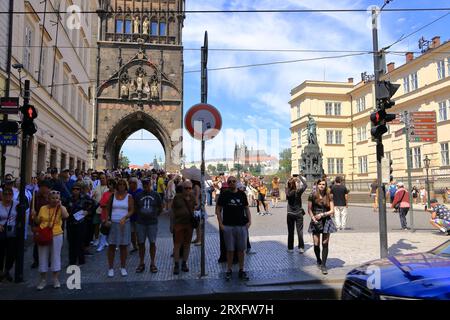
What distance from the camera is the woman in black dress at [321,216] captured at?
7.78 m

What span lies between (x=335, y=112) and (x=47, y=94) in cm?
3980

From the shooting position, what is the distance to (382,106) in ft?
29.8

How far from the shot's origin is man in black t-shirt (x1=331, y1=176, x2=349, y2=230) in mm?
13617

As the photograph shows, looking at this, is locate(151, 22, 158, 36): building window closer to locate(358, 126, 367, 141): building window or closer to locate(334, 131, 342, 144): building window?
locate(334, 131, 342, 144): building window

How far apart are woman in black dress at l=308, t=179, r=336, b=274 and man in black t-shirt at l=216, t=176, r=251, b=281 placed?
1451 mm

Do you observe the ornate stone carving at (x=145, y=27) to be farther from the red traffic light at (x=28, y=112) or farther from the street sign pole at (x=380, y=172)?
the red traffic light at (x=28, y=112)

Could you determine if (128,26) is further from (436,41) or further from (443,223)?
(443,223)

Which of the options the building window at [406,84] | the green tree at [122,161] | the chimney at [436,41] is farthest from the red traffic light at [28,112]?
the green tree at [122,161]

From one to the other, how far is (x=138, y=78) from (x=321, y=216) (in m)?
43.5

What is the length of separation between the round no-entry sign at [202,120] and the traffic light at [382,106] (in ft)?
12.8

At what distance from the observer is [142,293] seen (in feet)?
20.8

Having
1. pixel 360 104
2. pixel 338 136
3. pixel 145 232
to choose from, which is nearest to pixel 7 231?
pixel 145 232

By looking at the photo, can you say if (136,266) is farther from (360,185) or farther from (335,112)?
(335,112)
